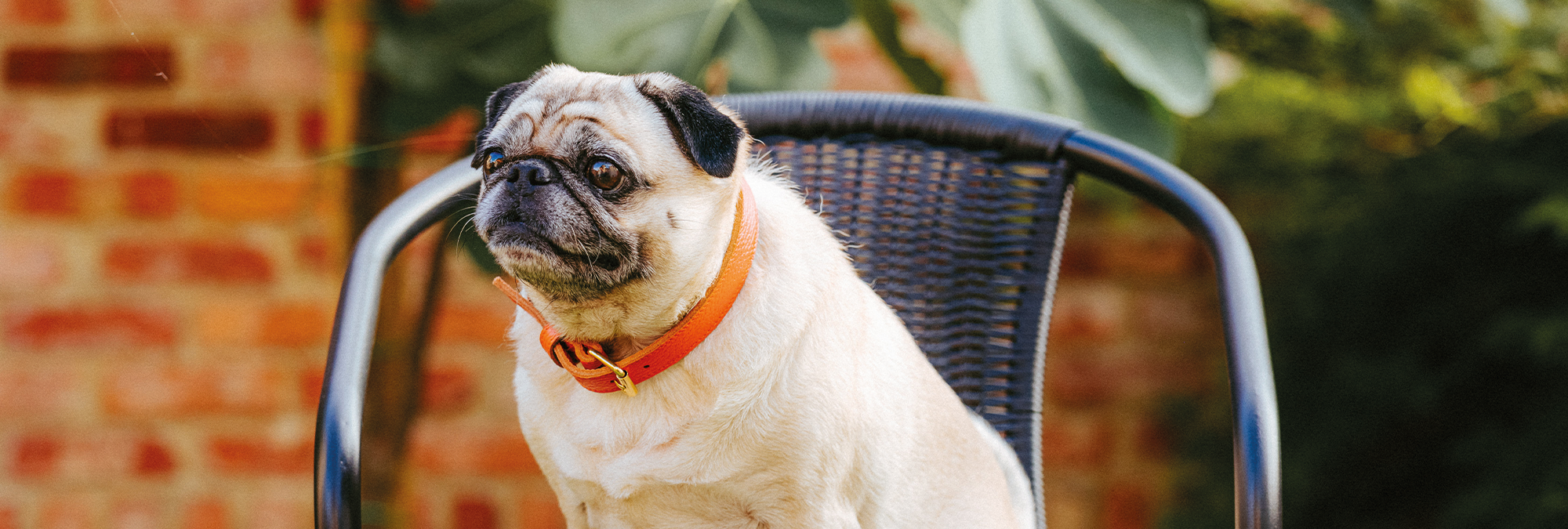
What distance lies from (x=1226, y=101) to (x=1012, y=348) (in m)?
1.18

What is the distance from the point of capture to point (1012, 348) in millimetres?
1267

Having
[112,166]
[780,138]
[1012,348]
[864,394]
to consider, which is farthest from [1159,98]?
[112,166]

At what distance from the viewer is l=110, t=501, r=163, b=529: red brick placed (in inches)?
79.1

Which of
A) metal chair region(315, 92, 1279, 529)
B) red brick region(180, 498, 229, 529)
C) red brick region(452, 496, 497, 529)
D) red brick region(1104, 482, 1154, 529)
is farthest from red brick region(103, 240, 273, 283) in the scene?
red brick region(1104, 482, 1154, 529)

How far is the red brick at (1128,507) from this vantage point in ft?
7.70

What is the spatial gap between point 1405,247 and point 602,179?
64.8 inches

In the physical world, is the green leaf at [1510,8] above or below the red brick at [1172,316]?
above

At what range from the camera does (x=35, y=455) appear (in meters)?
1.96

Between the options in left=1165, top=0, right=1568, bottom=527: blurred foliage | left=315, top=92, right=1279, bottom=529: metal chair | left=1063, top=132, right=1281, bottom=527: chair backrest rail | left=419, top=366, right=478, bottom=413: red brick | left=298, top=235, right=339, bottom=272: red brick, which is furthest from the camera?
left=419, top=366, right=478, bottom=413: red brick

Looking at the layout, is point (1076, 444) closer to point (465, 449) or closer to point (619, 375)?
point (465, 449)

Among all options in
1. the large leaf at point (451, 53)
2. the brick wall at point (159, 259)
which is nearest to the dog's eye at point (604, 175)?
the large leaf at point (451, 53)

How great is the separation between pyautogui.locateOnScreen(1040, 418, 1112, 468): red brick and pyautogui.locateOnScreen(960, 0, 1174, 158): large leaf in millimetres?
1190

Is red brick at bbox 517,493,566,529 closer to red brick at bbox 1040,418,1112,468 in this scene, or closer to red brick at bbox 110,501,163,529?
red brick at bbox 110,501,163,529

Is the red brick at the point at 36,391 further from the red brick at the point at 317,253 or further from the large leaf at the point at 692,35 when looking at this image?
the large leaf at the point at 692,35
